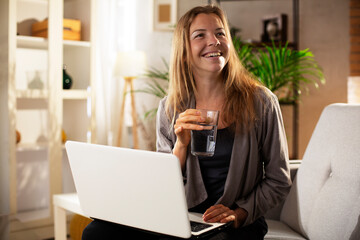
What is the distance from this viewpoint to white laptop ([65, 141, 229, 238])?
107 cm

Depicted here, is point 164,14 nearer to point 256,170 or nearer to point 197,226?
point 256,170

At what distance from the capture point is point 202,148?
133cm

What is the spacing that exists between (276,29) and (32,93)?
7.63 ft

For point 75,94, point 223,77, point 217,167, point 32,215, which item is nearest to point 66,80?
point 75,94

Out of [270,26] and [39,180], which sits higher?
[270,26]

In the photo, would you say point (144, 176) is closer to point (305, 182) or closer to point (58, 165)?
point (305, 182)

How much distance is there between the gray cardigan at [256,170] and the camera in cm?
151

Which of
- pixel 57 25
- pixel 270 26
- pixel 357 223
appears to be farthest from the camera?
pixel 270 26

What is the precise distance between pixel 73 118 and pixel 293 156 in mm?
2101

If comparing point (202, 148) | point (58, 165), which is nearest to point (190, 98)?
point (202, 148)

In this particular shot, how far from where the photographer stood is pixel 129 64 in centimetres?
365

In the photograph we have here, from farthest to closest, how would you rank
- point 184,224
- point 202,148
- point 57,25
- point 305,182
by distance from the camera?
A: point 57,25
point 305,182
point 202,148
point 184,224

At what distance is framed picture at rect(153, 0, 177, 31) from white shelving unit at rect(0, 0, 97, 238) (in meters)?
0.84

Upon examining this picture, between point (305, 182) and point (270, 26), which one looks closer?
point (305, 182)
